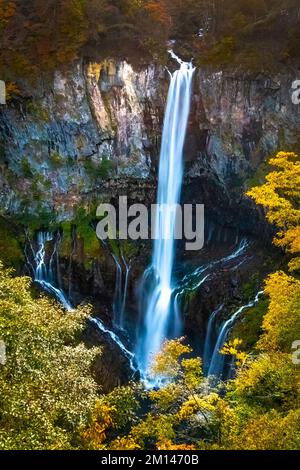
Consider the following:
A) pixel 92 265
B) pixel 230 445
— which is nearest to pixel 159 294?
pixel 92 265

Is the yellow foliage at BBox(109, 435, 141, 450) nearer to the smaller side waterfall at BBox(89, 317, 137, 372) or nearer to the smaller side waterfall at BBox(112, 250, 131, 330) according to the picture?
the smaller side waterfall at BBox(89, 317, 137, 372)

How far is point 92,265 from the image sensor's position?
2609 centimetres

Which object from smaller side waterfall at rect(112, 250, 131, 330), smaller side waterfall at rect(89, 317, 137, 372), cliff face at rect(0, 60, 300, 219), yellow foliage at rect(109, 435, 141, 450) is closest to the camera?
yellow foliage at rect(109, 435, 141, 450)

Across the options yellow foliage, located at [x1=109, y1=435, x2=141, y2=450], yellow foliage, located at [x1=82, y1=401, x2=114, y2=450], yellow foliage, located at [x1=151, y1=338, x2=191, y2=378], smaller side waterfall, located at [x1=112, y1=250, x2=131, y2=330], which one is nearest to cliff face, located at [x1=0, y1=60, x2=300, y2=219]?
smaller side waterfall, located at [x1=112, y1=250, x2=131, y2=330]

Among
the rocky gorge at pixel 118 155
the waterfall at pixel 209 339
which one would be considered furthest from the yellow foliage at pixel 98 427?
the rocky gorge at pixel 118 155

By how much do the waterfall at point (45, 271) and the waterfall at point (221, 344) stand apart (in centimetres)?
856

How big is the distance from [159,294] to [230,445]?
1570cm

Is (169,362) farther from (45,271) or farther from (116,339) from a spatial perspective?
(45,271)

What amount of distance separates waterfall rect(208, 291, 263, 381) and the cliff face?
779 cm

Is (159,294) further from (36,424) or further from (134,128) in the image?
(36,424)

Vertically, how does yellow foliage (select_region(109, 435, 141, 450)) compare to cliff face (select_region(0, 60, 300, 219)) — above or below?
below

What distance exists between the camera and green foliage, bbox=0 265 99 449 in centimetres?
884

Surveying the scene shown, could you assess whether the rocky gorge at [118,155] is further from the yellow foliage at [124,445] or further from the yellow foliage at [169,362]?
the yellow foliage at [124,445]

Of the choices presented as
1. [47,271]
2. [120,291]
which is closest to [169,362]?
[120,291]
